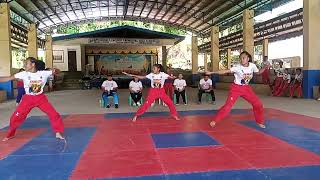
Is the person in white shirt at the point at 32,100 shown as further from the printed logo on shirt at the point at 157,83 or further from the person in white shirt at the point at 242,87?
the person in white shirt at the point at 242,87

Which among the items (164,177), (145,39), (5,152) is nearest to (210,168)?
(164,177)

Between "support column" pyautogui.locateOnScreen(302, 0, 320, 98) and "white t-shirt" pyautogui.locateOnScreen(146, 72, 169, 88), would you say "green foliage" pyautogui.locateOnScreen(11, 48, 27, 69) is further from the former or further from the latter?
"white t-shirt" pyautogui.locateOnScreen(146, 72, 169, 88)

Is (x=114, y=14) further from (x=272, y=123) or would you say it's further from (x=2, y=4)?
(x=272, y=123)

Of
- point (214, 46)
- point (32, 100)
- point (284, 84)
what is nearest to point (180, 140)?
point (32, 100)

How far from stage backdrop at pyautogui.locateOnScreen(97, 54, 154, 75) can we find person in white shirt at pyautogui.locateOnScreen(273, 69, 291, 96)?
17.8 metres

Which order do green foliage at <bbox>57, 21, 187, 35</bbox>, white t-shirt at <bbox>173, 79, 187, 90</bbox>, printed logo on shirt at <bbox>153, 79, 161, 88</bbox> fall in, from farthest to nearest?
green foliage at <bbox>57, 21, 187, 35</bbox> → white t-shirt at <bbox>173, 79, 187, 90</bbox> → printed logo on shirt at <bbox>153, 79, 161, 88</bbox>

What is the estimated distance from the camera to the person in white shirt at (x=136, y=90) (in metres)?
12.8

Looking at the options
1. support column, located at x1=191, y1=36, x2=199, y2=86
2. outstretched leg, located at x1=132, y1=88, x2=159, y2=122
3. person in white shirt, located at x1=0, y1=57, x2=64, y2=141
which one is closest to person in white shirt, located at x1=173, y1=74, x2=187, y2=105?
outstretched leg, located at x1=132, y1=88, x2=159, y2=122

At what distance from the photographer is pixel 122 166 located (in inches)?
181

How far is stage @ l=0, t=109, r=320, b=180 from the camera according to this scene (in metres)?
4.26

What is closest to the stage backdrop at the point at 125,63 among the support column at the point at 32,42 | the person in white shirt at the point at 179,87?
the support column at the point at 32,42

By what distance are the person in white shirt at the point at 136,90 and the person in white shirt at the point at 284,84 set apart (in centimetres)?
721

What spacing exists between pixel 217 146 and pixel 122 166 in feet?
5.93

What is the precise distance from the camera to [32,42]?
25922mm
